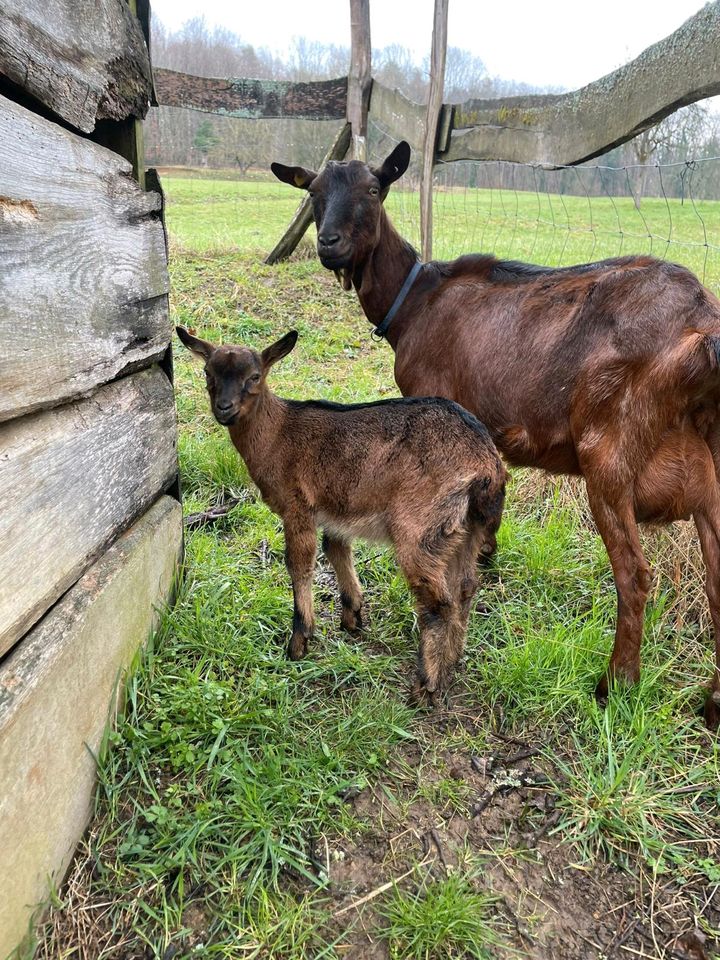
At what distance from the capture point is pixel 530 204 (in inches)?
786

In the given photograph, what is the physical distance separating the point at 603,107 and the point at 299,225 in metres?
5.25

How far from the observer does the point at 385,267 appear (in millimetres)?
4156

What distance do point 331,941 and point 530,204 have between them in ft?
68.1

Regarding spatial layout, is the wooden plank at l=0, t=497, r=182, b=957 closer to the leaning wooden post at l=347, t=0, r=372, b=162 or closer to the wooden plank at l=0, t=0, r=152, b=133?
the wooden plank at l=0, t=0, r=152, b=133

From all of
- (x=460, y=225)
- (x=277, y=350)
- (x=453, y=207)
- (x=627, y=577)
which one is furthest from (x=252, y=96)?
(x=460, y=225)

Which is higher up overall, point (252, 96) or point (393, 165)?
point (252, 96)

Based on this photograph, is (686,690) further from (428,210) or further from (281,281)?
(281,281)

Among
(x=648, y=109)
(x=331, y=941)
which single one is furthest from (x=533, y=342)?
(x=331, y=941)

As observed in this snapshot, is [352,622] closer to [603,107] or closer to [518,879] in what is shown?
[518,879]

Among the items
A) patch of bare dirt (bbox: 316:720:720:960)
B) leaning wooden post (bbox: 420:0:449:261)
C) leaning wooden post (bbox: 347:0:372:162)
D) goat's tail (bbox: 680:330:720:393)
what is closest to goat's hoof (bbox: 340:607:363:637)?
patch of bare dirt (bbox: 316:720:720:960)

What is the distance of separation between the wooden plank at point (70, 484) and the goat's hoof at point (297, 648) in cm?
92

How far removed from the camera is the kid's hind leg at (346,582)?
340cm

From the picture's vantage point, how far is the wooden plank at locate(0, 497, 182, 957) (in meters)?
1.86

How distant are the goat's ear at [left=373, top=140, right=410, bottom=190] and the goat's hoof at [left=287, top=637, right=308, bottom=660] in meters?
2.69
